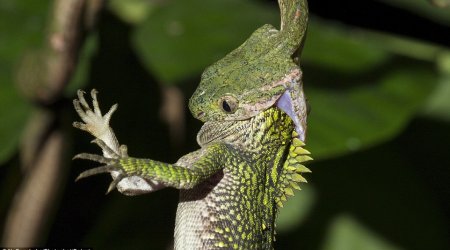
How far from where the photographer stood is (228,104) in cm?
198

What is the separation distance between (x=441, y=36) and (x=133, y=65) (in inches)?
73.7

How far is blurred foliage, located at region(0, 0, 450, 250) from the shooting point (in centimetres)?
272

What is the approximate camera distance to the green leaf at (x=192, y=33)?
2.69 meters

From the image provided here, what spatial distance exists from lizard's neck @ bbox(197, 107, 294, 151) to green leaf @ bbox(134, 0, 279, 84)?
21.3 inches

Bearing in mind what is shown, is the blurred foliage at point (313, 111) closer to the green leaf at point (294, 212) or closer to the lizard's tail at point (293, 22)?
the green leaf at point (294, 212)

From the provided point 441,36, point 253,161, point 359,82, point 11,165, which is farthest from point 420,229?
point 11,165

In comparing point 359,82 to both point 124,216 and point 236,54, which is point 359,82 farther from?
point 124,216

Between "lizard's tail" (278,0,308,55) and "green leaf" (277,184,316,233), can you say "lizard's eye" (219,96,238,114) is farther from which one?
"green leaf" (277,184,316,233)

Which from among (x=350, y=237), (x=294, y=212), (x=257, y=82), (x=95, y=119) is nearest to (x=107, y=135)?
(x=95, y=119)

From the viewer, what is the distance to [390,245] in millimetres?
3330


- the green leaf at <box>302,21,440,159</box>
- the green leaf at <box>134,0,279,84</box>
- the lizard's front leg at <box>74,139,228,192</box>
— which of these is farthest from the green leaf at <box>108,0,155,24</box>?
the lizard's front leg at <box>74,139,228,192</box>

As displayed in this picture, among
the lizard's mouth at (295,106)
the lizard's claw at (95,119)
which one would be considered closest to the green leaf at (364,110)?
the lizard's mouth at (295,106)

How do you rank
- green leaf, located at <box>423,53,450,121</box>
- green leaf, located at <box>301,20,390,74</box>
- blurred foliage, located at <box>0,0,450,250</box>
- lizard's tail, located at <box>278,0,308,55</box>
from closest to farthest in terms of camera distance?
lizard's tail, located at <box>278,0,308,55</box> < blurred foliage, located at <box>0,0,450,250</box> < green leaf, located at <box>301,20,390,74</box> < green leaf, located at <box>423,53,450,121</box>

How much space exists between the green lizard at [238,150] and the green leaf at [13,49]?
0.71m
